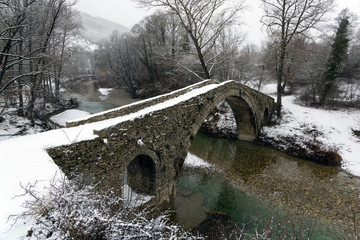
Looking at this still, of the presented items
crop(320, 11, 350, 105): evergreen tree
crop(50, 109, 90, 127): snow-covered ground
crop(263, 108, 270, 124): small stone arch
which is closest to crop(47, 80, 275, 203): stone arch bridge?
crop(263, 108, 270, 124): small stone arch

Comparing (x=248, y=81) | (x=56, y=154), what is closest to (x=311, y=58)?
(x=248, y=81)

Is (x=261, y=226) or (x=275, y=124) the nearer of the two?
(x=261, y=226)

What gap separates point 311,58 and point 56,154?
855 inches

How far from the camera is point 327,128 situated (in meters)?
13.9

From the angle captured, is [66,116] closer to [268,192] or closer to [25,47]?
[25,47]

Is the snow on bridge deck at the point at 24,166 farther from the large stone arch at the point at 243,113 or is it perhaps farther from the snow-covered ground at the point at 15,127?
the snow-covered ground at the point at 15,127

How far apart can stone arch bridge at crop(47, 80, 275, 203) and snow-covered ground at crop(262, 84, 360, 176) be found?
20.1 feet

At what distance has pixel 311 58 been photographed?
63.0 feet

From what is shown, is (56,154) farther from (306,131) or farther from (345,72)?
(345,72)

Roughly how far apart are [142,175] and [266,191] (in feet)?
18.7

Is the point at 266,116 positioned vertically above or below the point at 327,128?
below

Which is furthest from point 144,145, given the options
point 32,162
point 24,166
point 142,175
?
point 24,166

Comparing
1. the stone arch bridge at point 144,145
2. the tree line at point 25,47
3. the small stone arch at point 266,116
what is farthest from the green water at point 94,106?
the small stone arch at point 266,116

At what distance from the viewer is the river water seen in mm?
7883
